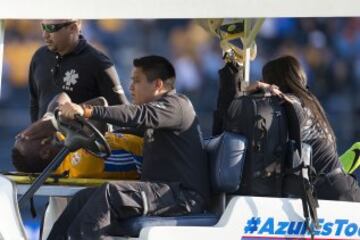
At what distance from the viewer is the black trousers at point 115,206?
4.26 m

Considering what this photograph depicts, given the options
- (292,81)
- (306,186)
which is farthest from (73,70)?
(306,186)

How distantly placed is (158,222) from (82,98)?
157cm

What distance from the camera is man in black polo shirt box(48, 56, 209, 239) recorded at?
14.0ft

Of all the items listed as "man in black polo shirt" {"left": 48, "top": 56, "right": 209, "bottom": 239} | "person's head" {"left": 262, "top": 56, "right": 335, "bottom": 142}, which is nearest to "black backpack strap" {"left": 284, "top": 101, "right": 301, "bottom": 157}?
"person's head" {"left": 262, "top": 56, "right": 335, "bottom": 142}

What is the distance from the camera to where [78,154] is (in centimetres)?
477

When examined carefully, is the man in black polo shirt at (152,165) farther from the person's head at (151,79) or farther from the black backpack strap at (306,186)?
the black backpack strap at (306,186)

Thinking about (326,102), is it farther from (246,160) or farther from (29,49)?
(246,160)

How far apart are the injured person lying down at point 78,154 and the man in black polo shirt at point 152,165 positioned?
0.23 m

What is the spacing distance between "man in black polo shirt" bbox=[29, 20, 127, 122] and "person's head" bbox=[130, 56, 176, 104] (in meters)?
1.02

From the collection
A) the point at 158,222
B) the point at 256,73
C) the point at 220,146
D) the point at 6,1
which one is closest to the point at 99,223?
the point at 158,222

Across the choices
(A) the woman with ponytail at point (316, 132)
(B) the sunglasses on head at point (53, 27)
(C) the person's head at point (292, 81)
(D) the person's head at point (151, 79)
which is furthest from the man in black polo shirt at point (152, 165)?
(B) the sunglasses on head at point (53, 27)

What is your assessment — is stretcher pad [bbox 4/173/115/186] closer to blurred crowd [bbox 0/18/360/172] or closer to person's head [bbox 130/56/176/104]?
person's head [bbox 130/56/176/104]

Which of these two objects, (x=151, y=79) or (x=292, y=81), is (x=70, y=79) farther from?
(x=292, y=81)

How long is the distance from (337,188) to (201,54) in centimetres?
474
